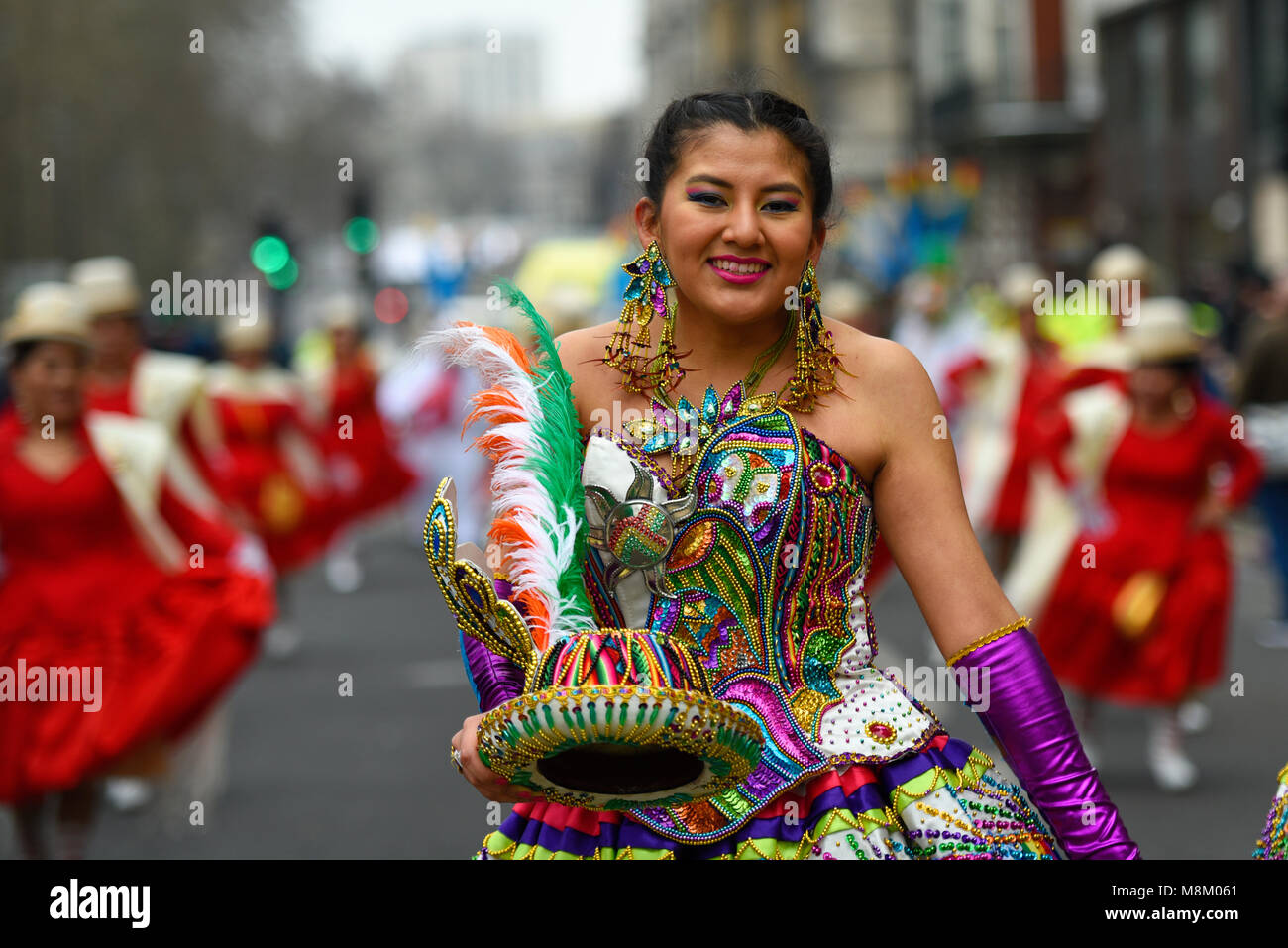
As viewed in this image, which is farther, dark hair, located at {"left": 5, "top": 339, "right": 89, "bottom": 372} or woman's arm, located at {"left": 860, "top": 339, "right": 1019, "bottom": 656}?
dark hair, located at {"left": 5, "top": 339, "right": 89, "bottom": 372}

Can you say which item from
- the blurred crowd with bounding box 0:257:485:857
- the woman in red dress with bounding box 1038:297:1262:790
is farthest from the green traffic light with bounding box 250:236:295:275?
the woman in red dress with bounding box 1038:297:1262:790

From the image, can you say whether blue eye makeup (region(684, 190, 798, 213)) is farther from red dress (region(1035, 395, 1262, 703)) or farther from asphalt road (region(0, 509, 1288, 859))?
red dress (region(1035, 395, 1262, 703))

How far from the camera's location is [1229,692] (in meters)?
10.2

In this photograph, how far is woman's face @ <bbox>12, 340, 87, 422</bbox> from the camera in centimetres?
684

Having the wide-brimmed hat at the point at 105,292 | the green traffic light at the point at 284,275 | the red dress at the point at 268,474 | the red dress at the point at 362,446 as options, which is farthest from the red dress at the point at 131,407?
the green traffic light at the point at 284,275

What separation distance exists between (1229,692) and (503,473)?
26.6 ft

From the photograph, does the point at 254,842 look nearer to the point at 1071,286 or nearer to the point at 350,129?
the point at 1071,286

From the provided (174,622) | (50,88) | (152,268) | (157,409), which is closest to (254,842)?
(174,622)

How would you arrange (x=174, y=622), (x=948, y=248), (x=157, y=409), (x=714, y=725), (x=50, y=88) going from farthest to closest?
(x=50, y=88) → (x=948, y=248) → (x=157, y=409) → (x=174, y=622) → (x=714, y=725)

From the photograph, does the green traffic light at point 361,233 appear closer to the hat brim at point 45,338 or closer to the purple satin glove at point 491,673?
the hat brim at point 45,338

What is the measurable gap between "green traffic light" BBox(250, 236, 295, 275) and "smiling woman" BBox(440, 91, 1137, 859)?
16601mm

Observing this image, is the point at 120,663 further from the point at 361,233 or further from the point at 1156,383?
the point at 361,233

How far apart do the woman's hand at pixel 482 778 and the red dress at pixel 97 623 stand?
408 cm

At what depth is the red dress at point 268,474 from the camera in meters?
12.6
